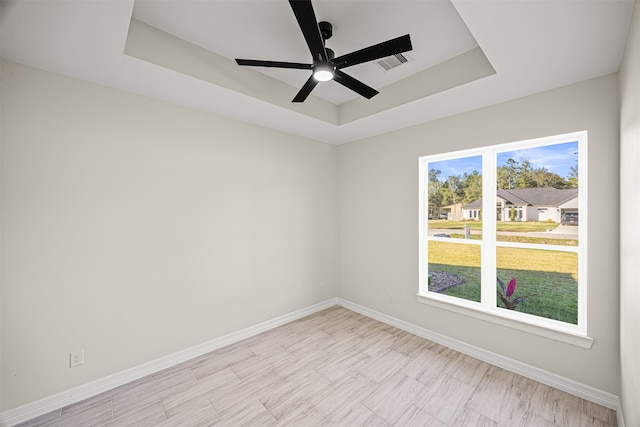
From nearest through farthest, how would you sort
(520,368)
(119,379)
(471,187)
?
(119,379) < (520,368) < (471,187)

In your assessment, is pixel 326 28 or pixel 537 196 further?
pixel 537 196

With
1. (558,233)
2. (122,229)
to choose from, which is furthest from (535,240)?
(122,229)

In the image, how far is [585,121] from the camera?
2131 mm

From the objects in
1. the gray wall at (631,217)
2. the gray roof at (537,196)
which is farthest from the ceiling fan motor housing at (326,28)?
the gray roof at (537,196)

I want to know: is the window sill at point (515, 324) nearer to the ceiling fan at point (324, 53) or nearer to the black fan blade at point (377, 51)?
the ceiling fan at point (324, 53)

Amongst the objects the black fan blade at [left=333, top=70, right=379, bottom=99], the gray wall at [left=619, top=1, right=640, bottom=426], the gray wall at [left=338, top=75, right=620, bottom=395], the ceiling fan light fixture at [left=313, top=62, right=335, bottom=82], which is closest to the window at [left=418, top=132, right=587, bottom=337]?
the gray wall at [left=338, top=75, right=620, bottom=395]

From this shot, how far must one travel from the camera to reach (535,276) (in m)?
2.54

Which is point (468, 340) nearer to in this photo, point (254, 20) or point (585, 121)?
point (585, 121)

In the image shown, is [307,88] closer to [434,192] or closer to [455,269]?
[434,192]

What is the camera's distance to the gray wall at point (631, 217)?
131 centimetres

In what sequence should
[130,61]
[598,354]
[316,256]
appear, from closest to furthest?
[130,61] < [598,354] < [316,256]

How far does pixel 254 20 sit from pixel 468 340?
3.51 metres

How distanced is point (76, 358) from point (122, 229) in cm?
106

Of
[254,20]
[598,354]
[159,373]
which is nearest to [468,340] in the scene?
[598,354]
